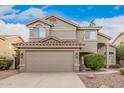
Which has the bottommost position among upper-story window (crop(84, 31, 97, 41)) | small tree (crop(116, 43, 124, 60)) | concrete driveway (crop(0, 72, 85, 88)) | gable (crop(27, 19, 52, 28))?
concrete driveway (crop(0, 72, 85, 88))

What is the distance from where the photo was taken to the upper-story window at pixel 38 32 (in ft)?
108

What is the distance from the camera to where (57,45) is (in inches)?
1098

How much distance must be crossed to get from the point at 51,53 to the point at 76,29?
6.84m

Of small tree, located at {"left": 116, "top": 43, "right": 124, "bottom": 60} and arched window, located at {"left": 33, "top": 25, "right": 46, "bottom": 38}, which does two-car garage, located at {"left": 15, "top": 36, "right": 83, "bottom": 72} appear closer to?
arched window, located at {"left": 33, "top": 25, "right": 46, "bottom": 38}

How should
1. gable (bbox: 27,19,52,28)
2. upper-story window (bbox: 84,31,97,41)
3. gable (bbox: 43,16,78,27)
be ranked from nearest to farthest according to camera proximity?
gable (bbox: 27,19,52,28) < upper-story window (bbox: 84,31,97,41) < gable (bbox: 43,16,78,27)

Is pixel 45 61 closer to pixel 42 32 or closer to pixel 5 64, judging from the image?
pixel 5 64

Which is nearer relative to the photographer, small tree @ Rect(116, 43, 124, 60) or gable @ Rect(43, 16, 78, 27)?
gable @ Rect(43, 16, 78, 27)

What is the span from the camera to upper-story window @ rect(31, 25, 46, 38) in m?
32.9

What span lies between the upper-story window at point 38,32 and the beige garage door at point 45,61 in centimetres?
495

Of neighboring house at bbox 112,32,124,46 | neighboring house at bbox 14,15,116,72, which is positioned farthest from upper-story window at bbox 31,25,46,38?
neighboring house at bbox 112,32,124,46

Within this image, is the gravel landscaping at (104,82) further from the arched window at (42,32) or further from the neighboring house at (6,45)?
the neighboring house at (6,45)

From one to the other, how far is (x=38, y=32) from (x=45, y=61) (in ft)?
18.8

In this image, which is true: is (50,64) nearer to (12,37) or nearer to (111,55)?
(111,55)
